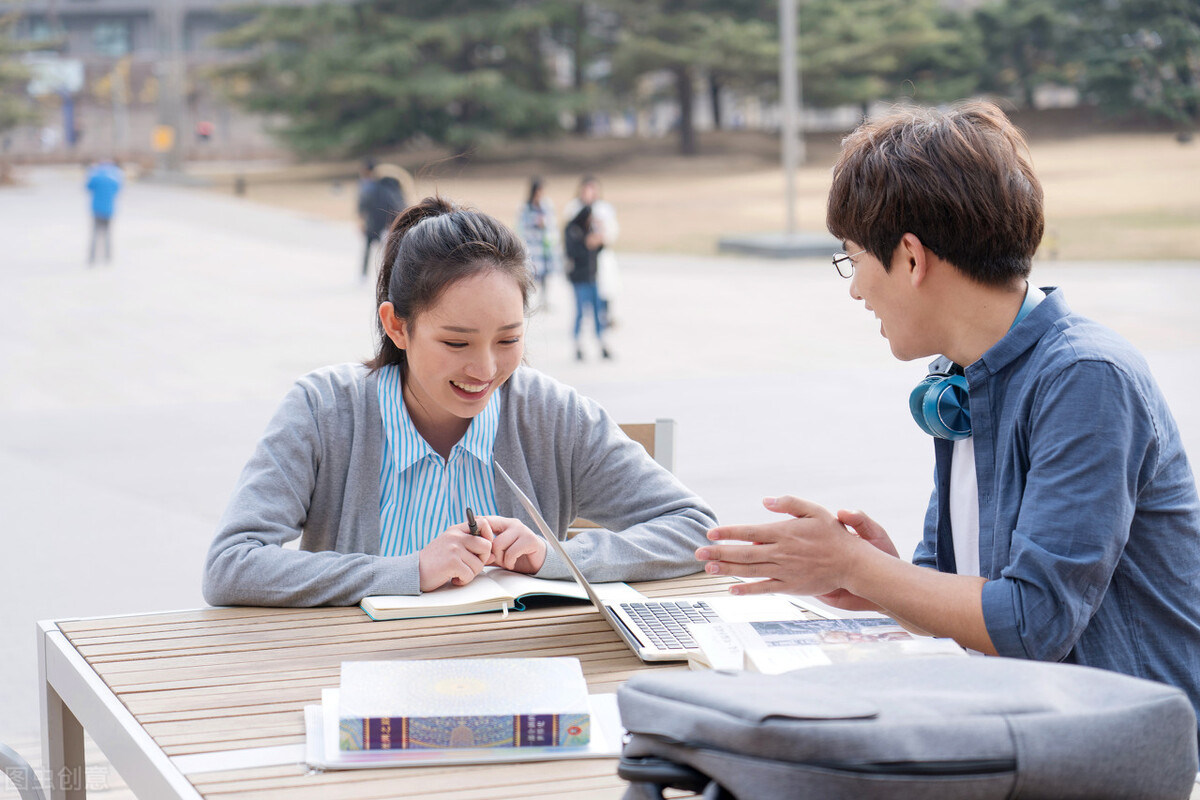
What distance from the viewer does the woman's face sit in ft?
7.22

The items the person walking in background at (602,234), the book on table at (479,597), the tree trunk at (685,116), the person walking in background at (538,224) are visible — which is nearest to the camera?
the book on table at (479,597)

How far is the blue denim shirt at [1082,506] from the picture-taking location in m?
1.52

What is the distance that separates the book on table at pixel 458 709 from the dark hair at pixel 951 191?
68 centimetres

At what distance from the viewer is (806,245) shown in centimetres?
1861

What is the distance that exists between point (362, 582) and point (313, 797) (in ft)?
2.20

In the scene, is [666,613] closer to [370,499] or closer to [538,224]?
[370,499]

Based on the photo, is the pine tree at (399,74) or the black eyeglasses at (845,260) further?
the pine tree at (399,74)

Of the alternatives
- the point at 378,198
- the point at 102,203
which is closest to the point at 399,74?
the point at 102,203

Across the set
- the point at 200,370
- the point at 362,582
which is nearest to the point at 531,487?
the point at 362,582

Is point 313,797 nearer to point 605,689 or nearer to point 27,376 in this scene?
point 605,689

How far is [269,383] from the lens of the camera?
30.8 feet

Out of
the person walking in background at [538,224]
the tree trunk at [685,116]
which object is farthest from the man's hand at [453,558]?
the tree trunk at [685,116]

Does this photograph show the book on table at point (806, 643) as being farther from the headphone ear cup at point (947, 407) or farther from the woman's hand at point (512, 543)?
the woman's hand at point (512, 543)

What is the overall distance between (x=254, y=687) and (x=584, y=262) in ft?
30.2
